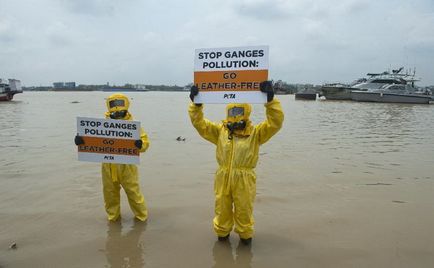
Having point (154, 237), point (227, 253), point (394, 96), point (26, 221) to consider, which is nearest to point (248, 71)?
point (227, 253)

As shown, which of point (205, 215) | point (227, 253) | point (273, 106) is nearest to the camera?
point (273, 106)

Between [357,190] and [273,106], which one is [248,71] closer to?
[273,106]

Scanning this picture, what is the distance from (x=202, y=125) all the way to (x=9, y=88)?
156 ft

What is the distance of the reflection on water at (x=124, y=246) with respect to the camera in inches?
156

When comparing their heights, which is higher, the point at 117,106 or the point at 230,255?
the point at 117,106

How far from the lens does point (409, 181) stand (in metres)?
7.49

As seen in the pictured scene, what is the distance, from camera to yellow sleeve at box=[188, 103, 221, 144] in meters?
4.15

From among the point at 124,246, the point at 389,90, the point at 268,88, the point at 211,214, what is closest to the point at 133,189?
the point at 124,246

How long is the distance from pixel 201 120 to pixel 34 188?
429 centimetres

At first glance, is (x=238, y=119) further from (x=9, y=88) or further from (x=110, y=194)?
(x=9, y=88)

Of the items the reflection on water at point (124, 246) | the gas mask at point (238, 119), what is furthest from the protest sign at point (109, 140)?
the gas mask at point (238, 119)

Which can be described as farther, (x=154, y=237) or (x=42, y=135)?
(x=42, y=135)

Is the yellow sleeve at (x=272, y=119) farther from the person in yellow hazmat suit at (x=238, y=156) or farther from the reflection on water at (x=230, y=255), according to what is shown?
the reflection on water at (x=230, y=255)

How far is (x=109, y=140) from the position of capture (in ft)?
15.3
